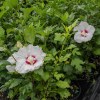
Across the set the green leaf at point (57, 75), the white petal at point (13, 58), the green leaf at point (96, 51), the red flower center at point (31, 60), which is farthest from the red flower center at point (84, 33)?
the white petal at point (13, 58)

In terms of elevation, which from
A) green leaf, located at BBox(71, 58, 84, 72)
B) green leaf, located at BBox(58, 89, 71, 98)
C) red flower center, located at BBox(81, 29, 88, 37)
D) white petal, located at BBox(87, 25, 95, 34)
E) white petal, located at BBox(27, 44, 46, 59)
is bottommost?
green leaf, located at BBox(58, 89, 71, 98)

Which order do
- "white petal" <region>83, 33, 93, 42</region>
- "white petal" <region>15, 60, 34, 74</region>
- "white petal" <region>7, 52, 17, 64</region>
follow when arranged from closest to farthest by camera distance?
"white petal" <region>15, 60, 34, 74</region>
"white petal" <region>7, 52, 17, 64</region>
"white petal" <region>83, 33, 93, 42</region>

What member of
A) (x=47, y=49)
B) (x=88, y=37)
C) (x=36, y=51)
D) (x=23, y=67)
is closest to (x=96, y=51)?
(x=88, y=37)

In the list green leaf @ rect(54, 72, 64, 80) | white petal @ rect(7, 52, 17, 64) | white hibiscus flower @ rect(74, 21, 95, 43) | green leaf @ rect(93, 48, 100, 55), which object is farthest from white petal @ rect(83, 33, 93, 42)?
white petal @ rect(7, 52, 17, 64)

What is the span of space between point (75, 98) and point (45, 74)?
0.43 metres

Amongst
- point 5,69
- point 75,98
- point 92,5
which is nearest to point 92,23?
point 92,5

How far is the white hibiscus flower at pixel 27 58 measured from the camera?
2500 millimetres

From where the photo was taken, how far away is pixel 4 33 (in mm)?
3041

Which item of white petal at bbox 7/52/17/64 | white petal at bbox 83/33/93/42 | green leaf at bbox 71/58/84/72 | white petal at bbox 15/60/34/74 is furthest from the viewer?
white petal at bbox 83/33/93/42

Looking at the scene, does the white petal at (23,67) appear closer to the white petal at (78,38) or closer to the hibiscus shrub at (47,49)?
the hibiscus shrub at (47,49)

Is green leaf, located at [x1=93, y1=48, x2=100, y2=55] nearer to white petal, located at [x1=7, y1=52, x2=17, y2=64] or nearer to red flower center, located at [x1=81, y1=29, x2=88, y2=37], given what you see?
red flower center, located at [x1=81, y1=29, x2=88, y2=37]

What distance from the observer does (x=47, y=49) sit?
2830 mm

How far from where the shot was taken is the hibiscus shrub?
102 inches

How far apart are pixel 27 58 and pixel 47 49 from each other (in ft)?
0.98
